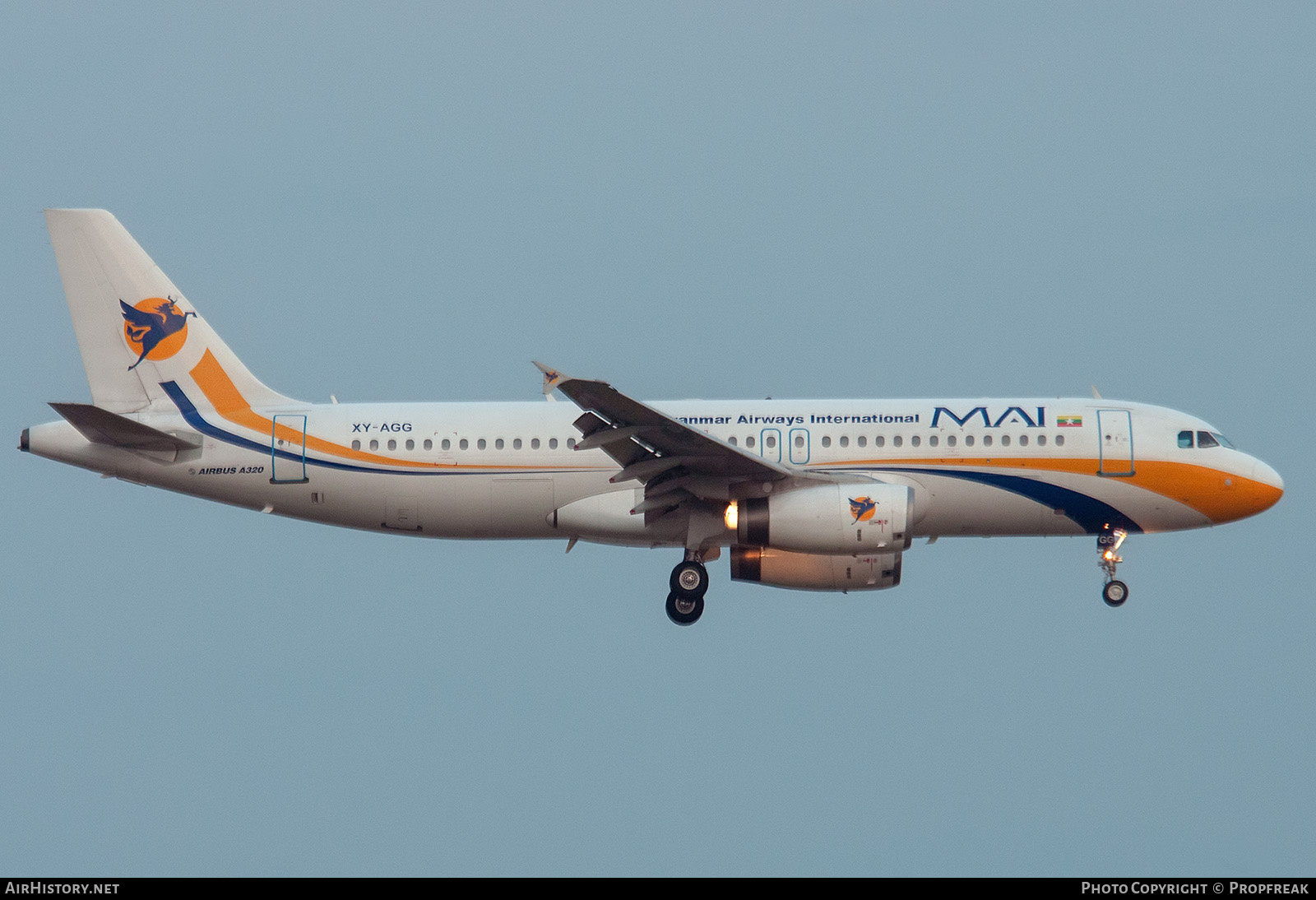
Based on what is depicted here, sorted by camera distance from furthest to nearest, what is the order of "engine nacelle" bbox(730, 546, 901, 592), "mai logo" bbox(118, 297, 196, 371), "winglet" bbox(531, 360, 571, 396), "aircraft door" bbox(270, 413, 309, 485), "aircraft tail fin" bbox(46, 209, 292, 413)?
1. "mai logo" bbox(118, 297, 196, 371)
2. "aircraft tail fin" bbox(46, 209, 292, 413)
3. "engine nacelle" bbox(730, 546, 901, 592)
4. "aircraft door" bbox(270, 413, 309, 485)
5. "winglet" bbox(531, 360, 571, 396)

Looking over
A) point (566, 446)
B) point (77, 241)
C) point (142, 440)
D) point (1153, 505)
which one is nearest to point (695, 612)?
point (566, 446)

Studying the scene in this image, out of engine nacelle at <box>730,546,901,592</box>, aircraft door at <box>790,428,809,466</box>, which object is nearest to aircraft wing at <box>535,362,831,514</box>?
aircraft door at <box>790,428,809,466</box>

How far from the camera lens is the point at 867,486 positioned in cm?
3175

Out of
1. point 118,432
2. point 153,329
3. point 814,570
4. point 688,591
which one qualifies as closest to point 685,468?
point 688,591

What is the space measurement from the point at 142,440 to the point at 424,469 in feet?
19.2

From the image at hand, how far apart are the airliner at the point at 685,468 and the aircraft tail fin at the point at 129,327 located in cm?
14

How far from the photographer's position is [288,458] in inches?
1331

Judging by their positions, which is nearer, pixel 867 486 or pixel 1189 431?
pixel 867 486

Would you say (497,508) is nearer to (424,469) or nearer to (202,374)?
(424,469)

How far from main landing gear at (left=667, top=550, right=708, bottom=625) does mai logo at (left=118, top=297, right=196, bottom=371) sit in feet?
39.5

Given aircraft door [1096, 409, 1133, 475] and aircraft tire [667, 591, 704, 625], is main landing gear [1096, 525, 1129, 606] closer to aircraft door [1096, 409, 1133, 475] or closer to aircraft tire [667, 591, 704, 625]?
aircraft door [1096, 409, 1133, 475]

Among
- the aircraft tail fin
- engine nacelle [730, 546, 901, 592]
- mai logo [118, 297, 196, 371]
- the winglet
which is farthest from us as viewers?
mai logo [118, 297, 196, 371]

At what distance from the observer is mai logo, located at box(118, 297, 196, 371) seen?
35.1 meters

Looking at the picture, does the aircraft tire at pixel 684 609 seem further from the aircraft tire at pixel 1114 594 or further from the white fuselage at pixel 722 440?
the aircraft tire at pixel 1114 594
